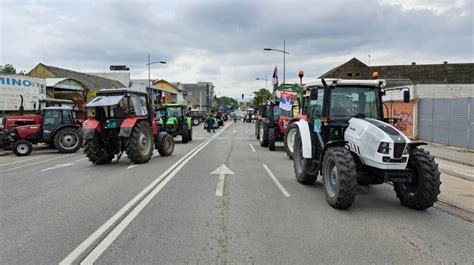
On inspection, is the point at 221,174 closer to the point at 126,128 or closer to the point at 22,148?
the point at 126,128

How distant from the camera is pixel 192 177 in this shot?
9984 mm

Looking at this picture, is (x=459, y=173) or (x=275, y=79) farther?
(x=275, y=79)

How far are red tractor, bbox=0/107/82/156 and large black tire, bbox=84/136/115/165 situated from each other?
19.1 ft

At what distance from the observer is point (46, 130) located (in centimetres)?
1795

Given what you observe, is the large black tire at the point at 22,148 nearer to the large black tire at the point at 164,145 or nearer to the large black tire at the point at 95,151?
the large black tire at the point at 95,151

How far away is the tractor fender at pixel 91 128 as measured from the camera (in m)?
12.6

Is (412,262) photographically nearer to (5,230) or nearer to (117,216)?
(117,216)

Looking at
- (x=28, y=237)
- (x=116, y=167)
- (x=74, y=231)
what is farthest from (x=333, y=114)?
(x=116, y=167)

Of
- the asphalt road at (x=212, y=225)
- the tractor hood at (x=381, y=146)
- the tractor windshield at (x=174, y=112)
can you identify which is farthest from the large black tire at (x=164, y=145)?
the tractor hood at (x=381, y=146)

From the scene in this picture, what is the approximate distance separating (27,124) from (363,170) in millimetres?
16527

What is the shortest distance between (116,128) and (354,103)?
8442 mm

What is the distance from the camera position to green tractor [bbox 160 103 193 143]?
898 inches

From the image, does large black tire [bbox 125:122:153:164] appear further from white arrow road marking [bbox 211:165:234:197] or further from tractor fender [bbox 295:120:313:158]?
tractor fender [bbox 295:120:313:158]

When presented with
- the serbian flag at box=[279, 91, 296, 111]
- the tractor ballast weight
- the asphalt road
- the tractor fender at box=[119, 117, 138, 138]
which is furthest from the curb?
the tractor fender at box=[119, 117, 138, 138]
